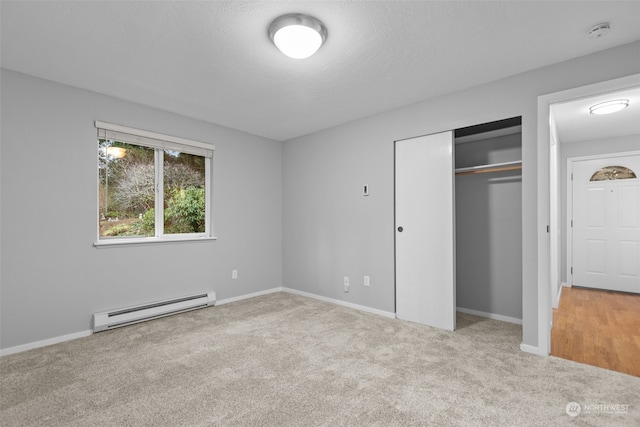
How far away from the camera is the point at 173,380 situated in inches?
86.4

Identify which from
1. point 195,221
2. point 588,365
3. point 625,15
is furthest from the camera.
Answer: point 195,221

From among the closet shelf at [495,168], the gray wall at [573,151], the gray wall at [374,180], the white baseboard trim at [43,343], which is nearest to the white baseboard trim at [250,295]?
the gray wall at [374,180]

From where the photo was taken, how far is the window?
131 inches

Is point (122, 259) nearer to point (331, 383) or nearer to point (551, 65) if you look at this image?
point (331, 383)

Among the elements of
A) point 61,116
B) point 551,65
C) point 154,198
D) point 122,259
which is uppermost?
point 551,65

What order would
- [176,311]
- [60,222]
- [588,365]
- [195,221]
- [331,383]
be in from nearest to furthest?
[331,383] < [588,365] < [60,222] < [176,311] < [195,221]

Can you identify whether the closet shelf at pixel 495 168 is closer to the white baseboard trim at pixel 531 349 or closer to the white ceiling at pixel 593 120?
the white ceiling at pixel 593 120

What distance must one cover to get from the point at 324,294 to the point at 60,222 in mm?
3104

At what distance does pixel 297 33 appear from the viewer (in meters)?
2.05

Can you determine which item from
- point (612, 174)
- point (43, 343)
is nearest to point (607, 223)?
point (612, 174)

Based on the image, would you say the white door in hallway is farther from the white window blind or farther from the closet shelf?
the white window blind

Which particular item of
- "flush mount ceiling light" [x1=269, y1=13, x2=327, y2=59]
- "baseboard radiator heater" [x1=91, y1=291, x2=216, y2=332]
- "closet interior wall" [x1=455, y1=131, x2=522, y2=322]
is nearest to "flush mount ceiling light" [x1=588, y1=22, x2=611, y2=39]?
"closet interior wall" [x1=455, y1=131, x2=522, y2=322]

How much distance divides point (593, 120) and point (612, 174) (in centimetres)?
159

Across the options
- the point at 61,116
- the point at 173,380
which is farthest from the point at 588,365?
the point at 61,116
